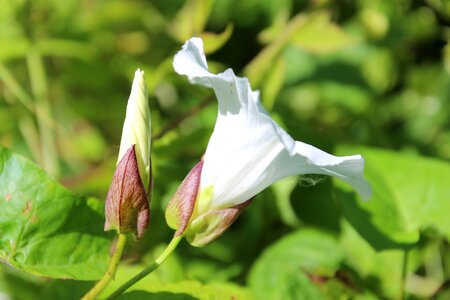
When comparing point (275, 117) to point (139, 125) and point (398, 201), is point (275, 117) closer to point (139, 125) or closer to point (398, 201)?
point (398, 201)

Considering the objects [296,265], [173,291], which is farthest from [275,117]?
[173,291]

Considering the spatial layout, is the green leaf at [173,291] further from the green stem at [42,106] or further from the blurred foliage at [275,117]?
the green stem at [42,106]

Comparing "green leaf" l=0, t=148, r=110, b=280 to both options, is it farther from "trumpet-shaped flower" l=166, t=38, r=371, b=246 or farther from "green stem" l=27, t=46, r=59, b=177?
"green stem" l=27, t=46, r=59, b=177

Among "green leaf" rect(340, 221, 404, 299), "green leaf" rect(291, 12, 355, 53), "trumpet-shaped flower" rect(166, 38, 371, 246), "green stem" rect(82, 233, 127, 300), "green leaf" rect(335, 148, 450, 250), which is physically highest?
"trumpet-shaped flower" rect(166, 38, 371, 246)

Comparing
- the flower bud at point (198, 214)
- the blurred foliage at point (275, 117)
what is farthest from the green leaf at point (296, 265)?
the flower bud at point (198, 214)

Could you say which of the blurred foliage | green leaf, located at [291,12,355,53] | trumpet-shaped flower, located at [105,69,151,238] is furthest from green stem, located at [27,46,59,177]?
trumpet-shaped flower, located at [105,69,151,238]

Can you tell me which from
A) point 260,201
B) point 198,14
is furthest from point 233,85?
point 260,201

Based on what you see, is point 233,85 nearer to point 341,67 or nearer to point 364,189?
point 364,189
